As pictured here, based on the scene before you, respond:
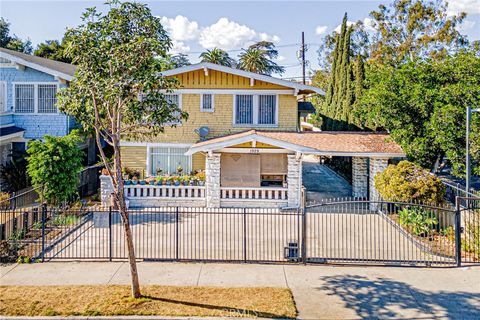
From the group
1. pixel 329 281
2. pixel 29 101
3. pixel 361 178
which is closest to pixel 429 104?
pixel 361 178

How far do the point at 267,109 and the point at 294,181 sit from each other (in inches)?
187

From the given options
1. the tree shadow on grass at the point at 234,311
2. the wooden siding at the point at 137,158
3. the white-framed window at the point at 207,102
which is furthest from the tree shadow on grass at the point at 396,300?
the wooden siding at the point at 137,158

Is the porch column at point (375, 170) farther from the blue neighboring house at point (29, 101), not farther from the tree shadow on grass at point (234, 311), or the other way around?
the blue neighboring house at point (29, 101)

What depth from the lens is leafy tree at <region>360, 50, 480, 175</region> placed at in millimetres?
15125

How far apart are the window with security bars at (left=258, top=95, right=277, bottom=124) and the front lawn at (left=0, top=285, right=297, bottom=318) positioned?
1272 centimetres

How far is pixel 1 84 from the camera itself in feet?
69.1

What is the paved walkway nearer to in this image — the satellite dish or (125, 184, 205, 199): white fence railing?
(125, 184, 205, 199): white fence railing

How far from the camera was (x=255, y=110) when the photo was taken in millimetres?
20875

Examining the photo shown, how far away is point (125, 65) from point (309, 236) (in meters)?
8.68

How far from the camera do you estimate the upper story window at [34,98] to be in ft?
68.9

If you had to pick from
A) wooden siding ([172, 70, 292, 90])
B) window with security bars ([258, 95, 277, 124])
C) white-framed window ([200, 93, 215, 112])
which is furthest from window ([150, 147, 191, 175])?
window with security bars ([258, 95, 277, 124])

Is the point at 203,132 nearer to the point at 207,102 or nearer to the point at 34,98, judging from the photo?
the point at 207,102

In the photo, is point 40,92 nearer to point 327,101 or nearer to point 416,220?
point 416,220

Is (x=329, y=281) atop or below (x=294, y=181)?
below
